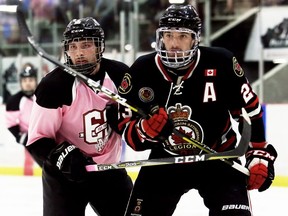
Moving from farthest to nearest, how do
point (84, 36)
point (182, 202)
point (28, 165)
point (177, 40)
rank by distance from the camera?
point (28, 165), point (182, 202), point (84, 36), point (177, 40)

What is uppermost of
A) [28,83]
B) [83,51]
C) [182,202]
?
[83,51]

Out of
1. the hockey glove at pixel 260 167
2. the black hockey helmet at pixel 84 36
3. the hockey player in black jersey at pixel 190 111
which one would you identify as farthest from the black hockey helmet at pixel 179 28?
the hockey glove at pixel 260 167

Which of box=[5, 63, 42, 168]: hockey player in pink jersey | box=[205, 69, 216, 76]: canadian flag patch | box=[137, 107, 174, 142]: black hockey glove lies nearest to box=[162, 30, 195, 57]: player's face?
box=[205, 69, 216, 76]: canadian flag patch

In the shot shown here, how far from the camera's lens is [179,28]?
226 centimetres

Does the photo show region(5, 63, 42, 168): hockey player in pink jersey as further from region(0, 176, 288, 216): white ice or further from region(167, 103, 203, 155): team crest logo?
region(167, 103, 203, 155): team crest logo

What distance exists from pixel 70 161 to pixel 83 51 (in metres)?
0.44

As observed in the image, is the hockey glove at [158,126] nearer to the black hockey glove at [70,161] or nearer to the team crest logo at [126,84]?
the team crest logo at [126,84]

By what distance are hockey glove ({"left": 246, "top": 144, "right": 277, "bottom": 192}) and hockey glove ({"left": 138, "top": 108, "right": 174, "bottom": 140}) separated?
1.11ft

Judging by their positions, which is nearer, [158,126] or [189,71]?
[158,126]

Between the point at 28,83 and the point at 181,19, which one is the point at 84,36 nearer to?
the point at 181,19

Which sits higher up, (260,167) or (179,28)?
(179,28)

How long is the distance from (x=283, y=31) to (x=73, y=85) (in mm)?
3756

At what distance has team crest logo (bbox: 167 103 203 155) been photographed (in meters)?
2.31

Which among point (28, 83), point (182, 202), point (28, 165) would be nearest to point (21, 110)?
point (28, 83)
